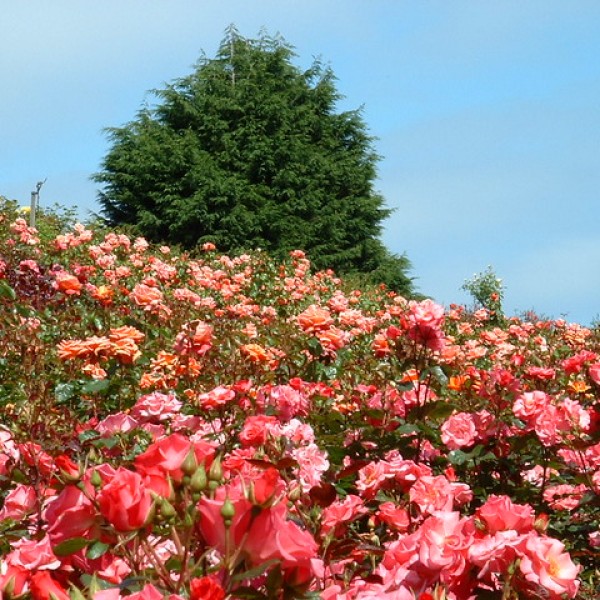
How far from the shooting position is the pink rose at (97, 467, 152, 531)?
1275 mm

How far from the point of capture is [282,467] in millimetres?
2209

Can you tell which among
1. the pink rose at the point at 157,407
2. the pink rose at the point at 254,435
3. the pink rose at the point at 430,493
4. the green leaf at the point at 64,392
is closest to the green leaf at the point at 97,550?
the pink rose at the point at 430,493

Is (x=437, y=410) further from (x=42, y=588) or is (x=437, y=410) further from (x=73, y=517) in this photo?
(x=42, y=588)

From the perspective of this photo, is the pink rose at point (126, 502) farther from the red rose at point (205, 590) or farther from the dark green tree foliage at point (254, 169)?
the dark green tree foliage at point (254, 169)

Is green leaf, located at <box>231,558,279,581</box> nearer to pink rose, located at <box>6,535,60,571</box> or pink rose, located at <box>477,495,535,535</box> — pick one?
pink rose, located at <box>6,535,60,571</box>

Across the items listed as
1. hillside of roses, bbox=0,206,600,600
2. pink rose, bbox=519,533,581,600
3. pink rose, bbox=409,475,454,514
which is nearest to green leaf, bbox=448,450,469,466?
hillside of roses, bbox=0,206,600,600

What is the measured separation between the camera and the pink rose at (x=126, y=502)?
4.18 feet

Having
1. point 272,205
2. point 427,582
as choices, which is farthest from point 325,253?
point 427,582

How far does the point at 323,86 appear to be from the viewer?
71.6 feet

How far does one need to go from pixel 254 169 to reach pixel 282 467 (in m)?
18.0

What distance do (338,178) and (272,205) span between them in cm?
213

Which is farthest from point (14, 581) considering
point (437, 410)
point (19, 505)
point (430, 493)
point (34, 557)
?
point (437, 410)

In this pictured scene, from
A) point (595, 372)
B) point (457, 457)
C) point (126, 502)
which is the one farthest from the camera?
point (457, 457)

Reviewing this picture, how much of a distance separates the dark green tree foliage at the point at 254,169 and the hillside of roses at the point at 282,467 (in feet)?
37.6
